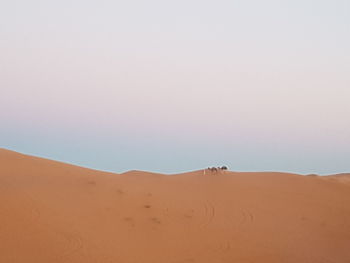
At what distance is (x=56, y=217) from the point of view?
8.08 metres

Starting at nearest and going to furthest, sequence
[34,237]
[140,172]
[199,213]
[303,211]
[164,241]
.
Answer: [34,237]
[164,241]
[199,213]
[303,211]
[140,172]

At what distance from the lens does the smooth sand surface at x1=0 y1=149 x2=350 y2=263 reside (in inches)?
287

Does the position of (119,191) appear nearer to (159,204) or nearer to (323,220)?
(159,204)

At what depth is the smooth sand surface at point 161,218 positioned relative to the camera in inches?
287

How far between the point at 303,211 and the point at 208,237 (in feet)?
10.7

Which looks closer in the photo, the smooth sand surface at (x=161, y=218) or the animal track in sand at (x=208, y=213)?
the smooth sand surface at (x=161, y=218)

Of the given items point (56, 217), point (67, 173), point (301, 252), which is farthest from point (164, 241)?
point (67, 173)

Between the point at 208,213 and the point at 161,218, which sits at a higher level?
the point at 208,213

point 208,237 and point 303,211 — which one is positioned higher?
point 303,211

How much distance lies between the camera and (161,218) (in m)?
8.81

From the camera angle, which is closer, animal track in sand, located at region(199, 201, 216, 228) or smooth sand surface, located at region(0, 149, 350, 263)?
smooth sand surface, located at region(0, 149, 350, 263)

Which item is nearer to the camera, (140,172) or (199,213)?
(199,213)

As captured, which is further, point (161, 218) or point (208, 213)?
point (208, 213)

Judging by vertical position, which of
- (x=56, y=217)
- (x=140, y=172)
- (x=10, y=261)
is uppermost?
(x=140, y=172)
